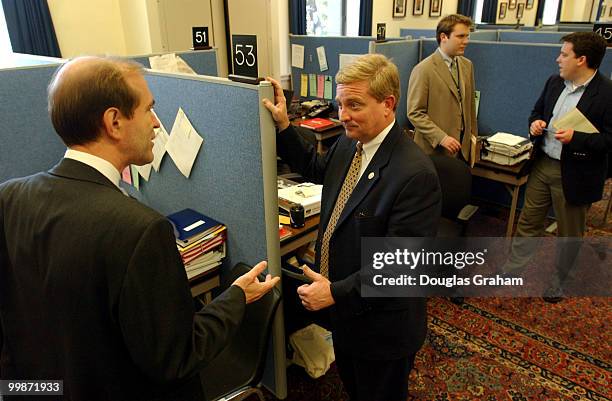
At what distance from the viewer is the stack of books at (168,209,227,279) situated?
1518 millimetres

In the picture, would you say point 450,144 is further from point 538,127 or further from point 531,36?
point 531,36

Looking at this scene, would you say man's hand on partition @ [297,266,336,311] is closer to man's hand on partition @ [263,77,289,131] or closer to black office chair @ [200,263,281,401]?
black office chair @ [200,263,281,401]

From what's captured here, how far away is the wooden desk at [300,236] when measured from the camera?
67.1 inches

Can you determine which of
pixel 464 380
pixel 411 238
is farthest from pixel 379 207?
pixel 464 380

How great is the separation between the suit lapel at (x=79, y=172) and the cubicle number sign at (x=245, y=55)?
2.35 feet

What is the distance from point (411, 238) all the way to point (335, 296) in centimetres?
28

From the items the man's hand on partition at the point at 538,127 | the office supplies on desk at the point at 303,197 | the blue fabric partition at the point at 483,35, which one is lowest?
the office supplies on desk at the point at 303,197

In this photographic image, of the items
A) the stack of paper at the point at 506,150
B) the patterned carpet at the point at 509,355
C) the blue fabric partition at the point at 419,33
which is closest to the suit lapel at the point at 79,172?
the patterned carpet at the point at 509,355

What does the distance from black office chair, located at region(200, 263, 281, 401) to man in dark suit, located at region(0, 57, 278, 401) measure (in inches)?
18.7

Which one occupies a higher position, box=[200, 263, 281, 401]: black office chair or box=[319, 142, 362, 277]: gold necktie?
box=[319, 142, 362, 277]: gold necktie

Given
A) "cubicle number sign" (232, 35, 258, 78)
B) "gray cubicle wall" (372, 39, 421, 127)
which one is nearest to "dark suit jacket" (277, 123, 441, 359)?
"cubicle number sign" (232, 35, 258, 78)

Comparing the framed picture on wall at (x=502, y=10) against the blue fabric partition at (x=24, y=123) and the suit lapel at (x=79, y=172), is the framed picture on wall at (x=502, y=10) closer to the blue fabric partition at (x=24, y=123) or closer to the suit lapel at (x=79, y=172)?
the blue fabric partition at (x=24, y=123)

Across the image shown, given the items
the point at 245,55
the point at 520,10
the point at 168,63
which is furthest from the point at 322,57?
the point at 520,10

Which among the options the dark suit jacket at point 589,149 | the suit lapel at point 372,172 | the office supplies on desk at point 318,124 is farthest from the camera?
the office supplies on desk at point 318,124
